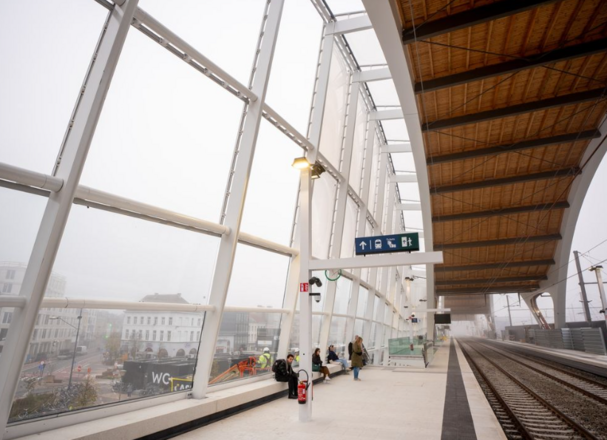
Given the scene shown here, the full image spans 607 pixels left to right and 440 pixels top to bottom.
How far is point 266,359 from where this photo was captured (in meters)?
9.68

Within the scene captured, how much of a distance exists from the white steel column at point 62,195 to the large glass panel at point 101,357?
469mm

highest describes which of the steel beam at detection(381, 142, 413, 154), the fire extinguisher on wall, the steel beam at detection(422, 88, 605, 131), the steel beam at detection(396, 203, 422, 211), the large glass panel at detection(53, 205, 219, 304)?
the steel beam at detection(381, 142, 413, 154)

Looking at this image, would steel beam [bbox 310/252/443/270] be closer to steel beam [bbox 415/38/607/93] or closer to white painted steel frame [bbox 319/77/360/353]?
white painted steel frame [bbox 319/77/360/353]

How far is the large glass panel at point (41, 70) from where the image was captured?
4.25 metres

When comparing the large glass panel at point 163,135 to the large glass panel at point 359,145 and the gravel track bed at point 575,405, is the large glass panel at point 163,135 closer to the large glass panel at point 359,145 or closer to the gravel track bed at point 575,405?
the gravel track bed at point 575,405

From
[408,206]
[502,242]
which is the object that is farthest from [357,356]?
[408,206]

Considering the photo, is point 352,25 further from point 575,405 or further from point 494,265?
point 494,265

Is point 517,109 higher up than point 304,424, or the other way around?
point 517,109

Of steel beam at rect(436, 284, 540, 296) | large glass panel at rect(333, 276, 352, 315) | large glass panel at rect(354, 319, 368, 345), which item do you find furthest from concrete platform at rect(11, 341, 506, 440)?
steel beam at rect(436, 284, 540, 296)

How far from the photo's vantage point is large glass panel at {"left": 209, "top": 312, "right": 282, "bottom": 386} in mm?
7754

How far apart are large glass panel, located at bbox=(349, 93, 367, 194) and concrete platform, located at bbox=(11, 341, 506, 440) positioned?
997cm

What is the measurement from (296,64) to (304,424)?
→ 31.3 ft

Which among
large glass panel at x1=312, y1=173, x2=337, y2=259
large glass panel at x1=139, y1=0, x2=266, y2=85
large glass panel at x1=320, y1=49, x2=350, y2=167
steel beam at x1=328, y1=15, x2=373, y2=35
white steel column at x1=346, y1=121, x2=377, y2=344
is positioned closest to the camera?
large glass panel at x1=139, y1=0, x2=266, y2=85

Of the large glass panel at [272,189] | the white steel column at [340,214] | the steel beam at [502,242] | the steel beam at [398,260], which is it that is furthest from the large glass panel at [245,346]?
the steel beam at [502,242]
